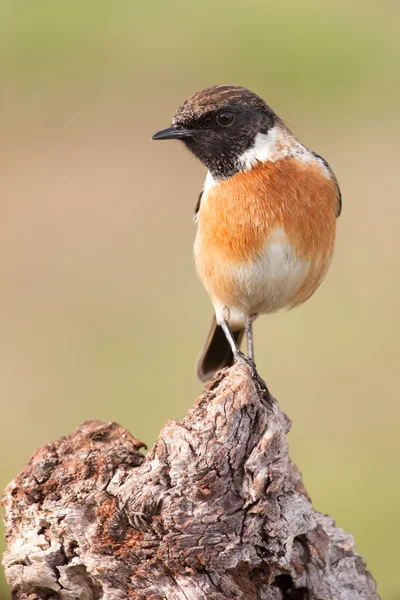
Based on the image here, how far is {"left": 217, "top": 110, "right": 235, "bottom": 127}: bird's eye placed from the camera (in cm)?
654

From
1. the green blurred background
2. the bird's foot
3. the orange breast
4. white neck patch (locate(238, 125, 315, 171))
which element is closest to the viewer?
the bird's foot

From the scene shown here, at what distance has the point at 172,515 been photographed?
4883mm

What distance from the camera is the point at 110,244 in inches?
547

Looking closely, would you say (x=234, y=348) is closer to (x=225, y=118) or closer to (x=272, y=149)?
(x=272, y=149)

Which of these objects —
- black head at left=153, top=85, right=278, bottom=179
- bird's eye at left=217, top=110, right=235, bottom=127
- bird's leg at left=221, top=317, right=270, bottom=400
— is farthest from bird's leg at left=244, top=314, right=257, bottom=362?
bird's eye at left=217, top=110, right=235, bottom=127

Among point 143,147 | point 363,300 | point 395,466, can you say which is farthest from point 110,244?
point 395,466

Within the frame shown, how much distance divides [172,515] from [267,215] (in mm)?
2242

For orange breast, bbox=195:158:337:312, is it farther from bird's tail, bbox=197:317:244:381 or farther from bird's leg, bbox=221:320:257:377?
bird's tail, bbox=197:317:244:381

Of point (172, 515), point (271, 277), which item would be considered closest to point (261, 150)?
point (271, 277)

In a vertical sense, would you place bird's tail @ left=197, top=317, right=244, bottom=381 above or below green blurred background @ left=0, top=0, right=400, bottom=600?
below

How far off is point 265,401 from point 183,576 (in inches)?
44.5

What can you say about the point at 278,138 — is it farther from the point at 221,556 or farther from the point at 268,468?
the point at 221,556

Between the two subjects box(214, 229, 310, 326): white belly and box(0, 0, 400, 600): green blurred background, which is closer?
box(214, 229, 310, 326): white belly

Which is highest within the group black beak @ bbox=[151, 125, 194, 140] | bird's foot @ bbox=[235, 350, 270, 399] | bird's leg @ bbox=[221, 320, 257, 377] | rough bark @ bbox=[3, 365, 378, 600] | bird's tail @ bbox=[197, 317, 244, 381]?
black beak @ bbox=[151, 125, 194, 140]
